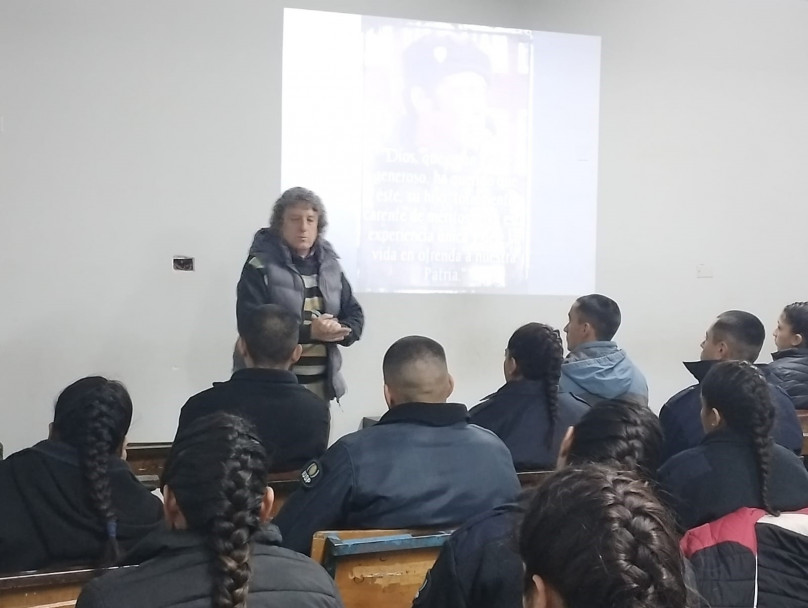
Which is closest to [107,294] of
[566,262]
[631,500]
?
[566,262]

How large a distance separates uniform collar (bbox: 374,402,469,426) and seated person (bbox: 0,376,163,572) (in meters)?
0.61

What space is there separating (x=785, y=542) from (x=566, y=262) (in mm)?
3144

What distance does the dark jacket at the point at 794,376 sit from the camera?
3285 millimetres

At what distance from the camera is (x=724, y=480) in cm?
183

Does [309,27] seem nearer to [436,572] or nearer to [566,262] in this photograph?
[566,262]

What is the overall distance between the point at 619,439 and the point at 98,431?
1110 millimetres

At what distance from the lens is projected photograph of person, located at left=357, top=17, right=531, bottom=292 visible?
4.25 metres

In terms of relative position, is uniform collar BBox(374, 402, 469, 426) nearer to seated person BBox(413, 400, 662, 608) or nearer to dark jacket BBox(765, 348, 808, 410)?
seated person BBox(413, 400, 662, 608)

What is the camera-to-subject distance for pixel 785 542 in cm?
160

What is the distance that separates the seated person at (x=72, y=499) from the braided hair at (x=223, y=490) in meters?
0.55

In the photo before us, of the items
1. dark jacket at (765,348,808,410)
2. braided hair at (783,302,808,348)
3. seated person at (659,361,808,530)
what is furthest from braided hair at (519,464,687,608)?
braided hair at (783,302,808,348)

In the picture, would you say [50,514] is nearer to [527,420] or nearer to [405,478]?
[405,478]

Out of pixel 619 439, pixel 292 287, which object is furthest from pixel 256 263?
pixel 619 439

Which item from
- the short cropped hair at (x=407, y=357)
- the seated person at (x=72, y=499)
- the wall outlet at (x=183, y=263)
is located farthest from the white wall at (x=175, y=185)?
the seated person at (x=72, y=499)
